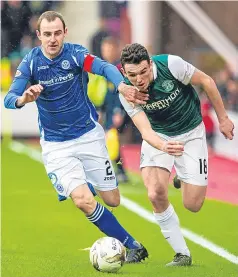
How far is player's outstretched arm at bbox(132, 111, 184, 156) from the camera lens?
26.0 feet

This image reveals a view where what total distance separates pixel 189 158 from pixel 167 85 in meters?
0.74

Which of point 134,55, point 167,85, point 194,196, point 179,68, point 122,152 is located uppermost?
point 134,55

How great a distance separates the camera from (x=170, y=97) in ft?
29.3

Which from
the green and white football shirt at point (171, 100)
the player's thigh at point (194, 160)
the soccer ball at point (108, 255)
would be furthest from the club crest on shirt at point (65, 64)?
the soccer ball at point (108, 255)

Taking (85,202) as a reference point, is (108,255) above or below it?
below

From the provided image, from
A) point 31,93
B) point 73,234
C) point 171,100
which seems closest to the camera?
point 31,93

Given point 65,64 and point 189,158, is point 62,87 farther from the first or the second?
point 189,158

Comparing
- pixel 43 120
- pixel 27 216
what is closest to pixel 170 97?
pixel 43 120

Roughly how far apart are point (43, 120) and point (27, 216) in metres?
3.04

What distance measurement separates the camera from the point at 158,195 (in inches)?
351

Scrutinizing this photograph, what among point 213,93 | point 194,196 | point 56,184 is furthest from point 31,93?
point 194,196

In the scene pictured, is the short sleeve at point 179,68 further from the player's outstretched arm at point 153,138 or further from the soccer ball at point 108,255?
the soccer ball at point 108,255

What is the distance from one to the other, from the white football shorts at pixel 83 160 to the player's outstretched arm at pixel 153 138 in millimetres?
815

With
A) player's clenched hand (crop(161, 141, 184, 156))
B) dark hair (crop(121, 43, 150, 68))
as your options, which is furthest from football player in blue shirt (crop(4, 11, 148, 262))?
player's clenched hand (crop(161, 141, 184, 156))
